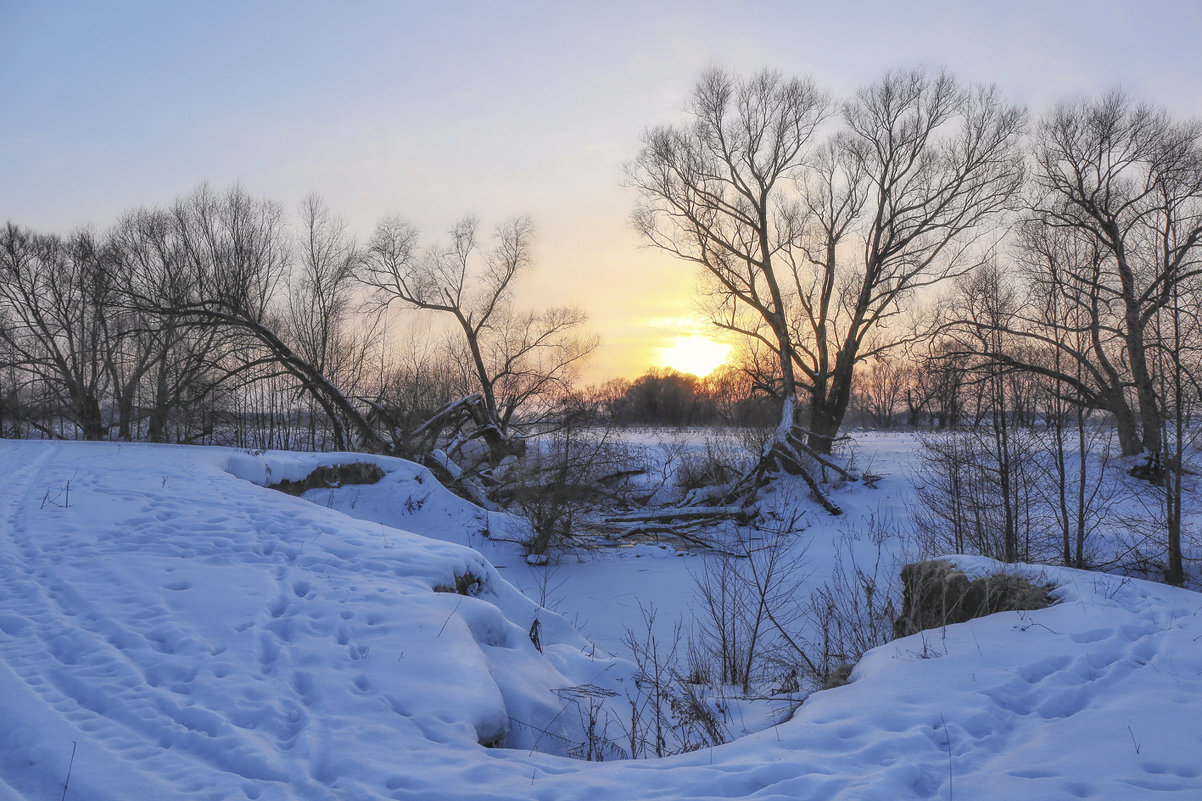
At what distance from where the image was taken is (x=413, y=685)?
15.1 ft

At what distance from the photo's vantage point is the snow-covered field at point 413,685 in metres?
3.55

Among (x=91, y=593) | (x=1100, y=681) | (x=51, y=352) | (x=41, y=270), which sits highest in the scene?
(x=41, y=270)

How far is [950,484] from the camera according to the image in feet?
42.4

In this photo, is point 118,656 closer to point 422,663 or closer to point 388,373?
point 422,663

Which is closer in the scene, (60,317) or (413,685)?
(413,685)

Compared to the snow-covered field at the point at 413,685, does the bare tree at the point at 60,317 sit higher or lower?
higher

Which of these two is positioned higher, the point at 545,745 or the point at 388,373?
the point at 388,373

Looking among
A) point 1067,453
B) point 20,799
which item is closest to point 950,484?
point 1067,453

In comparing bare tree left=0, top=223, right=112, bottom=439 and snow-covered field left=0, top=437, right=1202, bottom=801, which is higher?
bare tree left=0, top=223, right=112, bottom=439

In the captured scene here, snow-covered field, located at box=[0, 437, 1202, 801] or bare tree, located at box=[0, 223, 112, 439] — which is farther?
bare tree, located at box=[0, 223, 112, 439]

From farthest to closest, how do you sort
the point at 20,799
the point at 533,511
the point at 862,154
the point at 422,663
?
the point at 862,154, the point at 533,511, the point at 422,663, the point at 20,799

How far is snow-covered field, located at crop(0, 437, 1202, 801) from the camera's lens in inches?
140

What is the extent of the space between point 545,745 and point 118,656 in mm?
3026

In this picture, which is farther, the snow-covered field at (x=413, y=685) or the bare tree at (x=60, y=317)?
the bare tree at (x=60, y=317)
